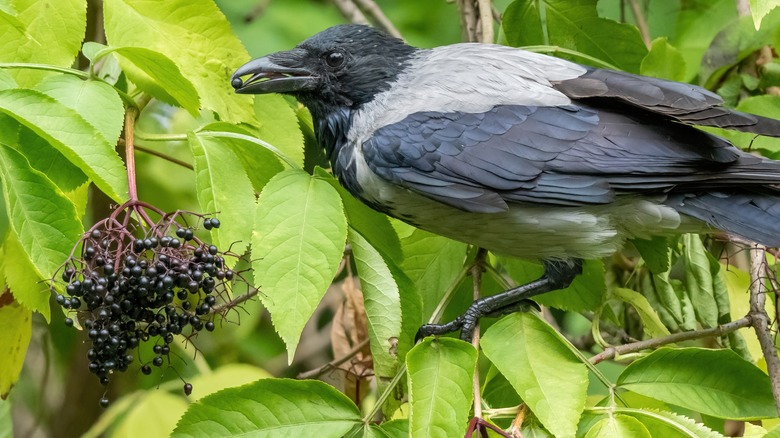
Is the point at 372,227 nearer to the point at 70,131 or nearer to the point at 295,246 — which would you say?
the point at 295,246

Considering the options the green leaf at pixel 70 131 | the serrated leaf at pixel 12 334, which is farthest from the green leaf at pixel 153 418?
the green leaf at pixel 70 131

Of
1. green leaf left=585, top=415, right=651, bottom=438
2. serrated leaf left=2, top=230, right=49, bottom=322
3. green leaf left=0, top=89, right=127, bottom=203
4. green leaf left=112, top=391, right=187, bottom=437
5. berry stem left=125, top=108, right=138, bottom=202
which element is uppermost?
green leaf left=0, top=89, right=127, bottom=203

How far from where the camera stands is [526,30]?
3525 mm

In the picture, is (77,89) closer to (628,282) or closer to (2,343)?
(2,343)

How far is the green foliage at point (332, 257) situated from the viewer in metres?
2.23

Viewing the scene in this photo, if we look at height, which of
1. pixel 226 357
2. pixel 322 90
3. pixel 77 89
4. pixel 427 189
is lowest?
pixel 226 357

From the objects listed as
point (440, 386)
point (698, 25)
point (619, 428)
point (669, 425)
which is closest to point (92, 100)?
point (440, 386)

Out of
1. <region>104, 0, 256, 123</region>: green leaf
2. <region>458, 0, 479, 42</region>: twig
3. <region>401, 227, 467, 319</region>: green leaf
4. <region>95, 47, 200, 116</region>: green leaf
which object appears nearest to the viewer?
<region>95, 47, 200, 116</region>: green leaf

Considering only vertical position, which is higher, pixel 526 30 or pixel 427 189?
pixel 526 30

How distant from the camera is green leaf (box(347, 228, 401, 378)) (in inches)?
98.5

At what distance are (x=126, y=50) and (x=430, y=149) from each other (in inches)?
40.0

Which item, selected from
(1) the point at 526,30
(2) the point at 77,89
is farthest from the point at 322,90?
(2) the point at 77,89

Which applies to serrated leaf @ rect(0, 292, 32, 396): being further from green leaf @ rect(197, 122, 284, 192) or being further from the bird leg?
the bird leg

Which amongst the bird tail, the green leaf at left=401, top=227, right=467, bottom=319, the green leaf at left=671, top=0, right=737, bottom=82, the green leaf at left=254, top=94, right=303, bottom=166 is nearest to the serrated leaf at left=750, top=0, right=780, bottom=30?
the bird tail
